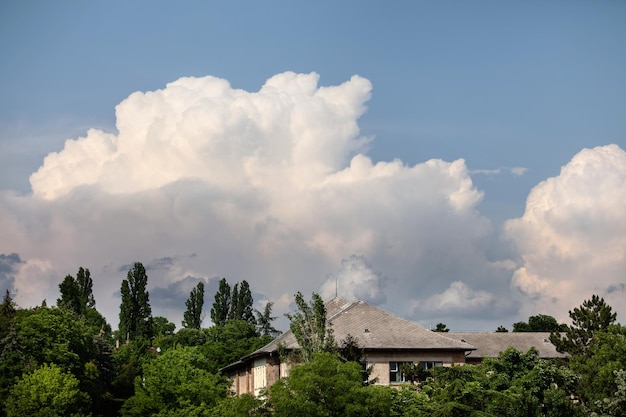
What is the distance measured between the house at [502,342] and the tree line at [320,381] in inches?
628

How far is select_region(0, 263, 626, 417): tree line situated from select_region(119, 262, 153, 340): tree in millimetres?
26314

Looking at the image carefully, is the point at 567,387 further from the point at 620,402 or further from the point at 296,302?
the point at 296,302

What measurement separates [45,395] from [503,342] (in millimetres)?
40078

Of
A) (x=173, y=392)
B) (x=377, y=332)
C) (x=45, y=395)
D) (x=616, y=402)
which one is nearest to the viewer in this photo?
(x=616, y=402)

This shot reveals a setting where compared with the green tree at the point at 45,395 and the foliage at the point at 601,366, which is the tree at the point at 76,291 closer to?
the green tree at the point at 45,395

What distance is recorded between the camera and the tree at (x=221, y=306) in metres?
122

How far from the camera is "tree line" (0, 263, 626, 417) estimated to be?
43281mm

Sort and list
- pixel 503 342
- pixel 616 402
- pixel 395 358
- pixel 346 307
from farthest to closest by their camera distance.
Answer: pixel 503 342, pixel 346 307, pixel 395 358, pixel 616 402

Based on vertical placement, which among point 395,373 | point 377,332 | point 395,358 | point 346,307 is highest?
point 346,307

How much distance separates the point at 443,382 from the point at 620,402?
10497mm

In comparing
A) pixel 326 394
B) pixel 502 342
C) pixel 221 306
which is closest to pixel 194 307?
pixel 221 306

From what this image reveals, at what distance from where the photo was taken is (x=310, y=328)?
2071 inches

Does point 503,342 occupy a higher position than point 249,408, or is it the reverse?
point 503,342

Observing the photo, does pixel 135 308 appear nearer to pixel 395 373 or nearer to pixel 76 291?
pixel 76 291
